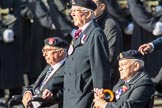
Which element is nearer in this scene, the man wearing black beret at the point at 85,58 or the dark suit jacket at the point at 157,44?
the man wearing black beret at the point at 85,58

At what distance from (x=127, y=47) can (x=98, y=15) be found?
397cm

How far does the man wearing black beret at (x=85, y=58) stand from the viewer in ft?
23.9

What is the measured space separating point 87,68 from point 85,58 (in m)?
0.09

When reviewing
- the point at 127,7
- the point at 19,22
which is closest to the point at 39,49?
the point at 19,22

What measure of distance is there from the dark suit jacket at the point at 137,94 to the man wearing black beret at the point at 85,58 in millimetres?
217

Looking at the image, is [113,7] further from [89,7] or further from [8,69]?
[89,7]

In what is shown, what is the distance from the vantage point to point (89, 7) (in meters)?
7.52

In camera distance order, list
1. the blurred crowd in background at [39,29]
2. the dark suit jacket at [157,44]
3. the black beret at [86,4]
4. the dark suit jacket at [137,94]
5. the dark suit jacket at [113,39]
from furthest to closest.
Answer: the blurred crowd in background at [39,29] → the dark suit jacket at [113,39] → the dark suit jacket at [157,44] → the black beret at [86,4] → the dark suit jacket at [137,94]

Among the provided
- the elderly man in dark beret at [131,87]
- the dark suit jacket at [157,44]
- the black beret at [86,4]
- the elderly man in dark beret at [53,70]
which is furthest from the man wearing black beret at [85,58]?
the dark suit jacket at [157,44]

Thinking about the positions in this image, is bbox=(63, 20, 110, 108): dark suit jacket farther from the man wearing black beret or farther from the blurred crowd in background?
the blurred crowd in background

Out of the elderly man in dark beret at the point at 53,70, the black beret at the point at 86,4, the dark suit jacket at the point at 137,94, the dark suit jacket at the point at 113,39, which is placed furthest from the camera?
the dark suit jacket at the point at 113,39

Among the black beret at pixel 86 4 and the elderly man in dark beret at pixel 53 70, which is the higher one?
the black beret at pixel 86 4

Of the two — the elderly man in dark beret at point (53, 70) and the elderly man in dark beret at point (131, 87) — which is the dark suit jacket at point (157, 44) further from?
the elderly man in dark beret at point (53, 70)

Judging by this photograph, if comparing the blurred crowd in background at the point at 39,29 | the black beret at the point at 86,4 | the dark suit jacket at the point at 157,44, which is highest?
the black beret at the point at 86,4
